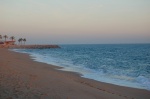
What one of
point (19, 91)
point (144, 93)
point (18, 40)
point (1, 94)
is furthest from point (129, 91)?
point (18, 40)

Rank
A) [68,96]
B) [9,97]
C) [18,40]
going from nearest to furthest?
[9,97], [68,96], [18,40]

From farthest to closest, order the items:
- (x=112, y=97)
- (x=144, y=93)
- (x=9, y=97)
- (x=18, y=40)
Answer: (x=18, y=40), (x=144, y=93), (x=112, y=97), (x=9, y=97)

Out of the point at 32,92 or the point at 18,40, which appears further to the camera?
the point at 18,40

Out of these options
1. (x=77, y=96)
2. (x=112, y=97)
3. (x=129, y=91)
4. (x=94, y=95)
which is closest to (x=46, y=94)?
(x=77, y=96)

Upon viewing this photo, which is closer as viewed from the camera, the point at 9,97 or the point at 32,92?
the point at 9,97

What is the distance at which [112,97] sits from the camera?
1053 cm

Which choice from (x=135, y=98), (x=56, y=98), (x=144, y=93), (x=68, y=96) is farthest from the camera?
(x=144, y=93)

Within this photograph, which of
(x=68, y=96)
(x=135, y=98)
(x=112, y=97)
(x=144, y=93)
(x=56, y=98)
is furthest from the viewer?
(x=144, y=93)

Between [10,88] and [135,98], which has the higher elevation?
[10,88]

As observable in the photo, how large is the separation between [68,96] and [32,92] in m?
1.62

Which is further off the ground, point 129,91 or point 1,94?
point 1,94

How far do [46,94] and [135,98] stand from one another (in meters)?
4.91

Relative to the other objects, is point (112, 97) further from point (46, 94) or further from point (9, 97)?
point (9, 97)

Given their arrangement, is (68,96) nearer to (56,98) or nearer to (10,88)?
(56,98)
